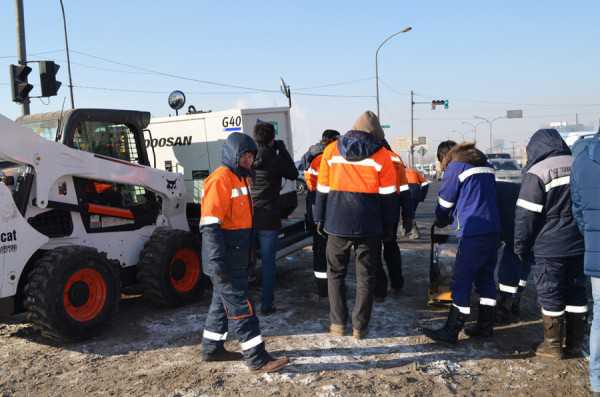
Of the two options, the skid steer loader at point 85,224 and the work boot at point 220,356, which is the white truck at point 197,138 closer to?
the skid steer loader at point 85,224

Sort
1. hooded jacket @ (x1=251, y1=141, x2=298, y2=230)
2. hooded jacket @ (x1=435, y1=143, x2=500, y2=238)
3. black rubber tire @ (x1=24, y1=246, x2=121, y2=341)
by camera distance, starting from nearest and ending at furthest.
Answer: black rubber tire @ (x1=24, y1=246, x2=121, y2=341), hooded jacket @ (x1=435, y1=143, x2=500, y2=238), hooded jacket @ (x1=251, y1=141, x2=298, y2=230)

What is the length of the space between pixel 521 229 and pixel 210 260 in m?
2.48

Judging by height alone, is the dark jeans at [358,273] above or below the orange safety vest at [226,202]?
below

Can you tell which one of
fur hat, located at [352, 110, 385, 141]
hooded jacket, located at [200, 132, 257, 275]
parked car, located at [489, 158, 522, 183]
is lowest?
parked car, located at [489, 158, 522, 183]

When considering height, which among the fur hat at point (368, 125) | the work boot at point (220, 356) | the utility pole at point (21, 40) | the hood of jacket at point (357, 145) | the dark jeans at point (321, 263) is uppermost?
the utility pole at point (21, 40)

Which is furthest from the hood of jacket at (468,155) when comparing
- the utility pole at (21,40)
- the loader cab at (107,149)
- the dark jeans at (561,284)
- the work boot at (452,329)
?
the utility pole at (21,40)

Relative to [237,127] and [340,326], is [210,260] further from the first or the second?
[237,127]

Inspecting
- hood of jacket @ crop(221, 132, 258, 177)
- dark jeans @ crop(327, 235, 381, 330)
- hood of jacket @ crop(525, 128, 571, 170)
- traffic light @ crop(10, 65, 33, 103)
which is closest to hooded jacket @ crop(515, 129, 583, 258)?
hood of jacket @ crop(525, 128, 571, 170)

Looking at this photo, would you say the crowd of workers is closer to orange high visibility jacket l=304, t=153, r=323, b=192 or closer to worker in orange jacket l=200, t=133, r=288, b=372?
worker in orange jacket l=200, t=133, r=288, b=372

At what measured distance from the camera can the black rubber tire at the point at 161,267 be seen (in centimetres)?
562

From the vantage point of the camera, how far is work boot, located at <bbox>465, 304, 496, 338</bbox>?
488cm

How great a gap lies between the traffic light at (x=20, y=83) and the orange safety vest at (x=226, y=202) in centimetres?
743

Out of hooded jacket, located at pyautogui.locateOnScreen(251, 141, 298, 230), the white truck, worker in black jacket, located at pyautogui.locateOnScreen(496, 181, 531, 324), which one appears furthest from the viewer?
the white truck

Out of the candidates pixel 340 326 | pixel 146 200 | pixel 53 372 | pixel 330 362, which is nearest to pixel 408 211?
pixel 340 326
